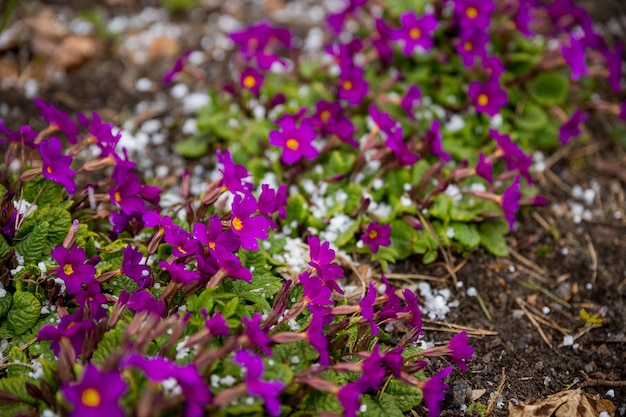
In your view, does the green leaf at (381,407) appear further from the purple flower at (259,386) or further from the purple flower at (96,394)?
the purple flower at (96,394)

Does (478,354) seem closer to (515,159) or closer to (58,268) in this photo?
(515,159)

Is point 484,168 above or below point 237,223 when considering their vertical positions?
below

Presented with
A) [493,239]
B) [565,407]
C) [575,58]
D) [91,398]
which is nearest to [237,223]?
[91,398]

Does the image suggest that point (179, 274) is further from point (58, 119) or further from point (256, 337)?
point (58, 119)

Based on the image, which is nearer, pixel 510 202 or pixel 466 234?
pixel 510 202

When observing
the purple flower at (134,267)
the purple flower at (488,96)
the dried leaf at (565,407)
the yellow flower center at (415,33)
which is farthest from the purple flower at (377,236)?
the yellow flower center at (415,33)

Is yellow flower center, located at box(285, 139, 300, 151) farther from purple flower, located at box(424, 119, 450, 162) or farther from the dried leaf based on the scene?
the dried leaf
